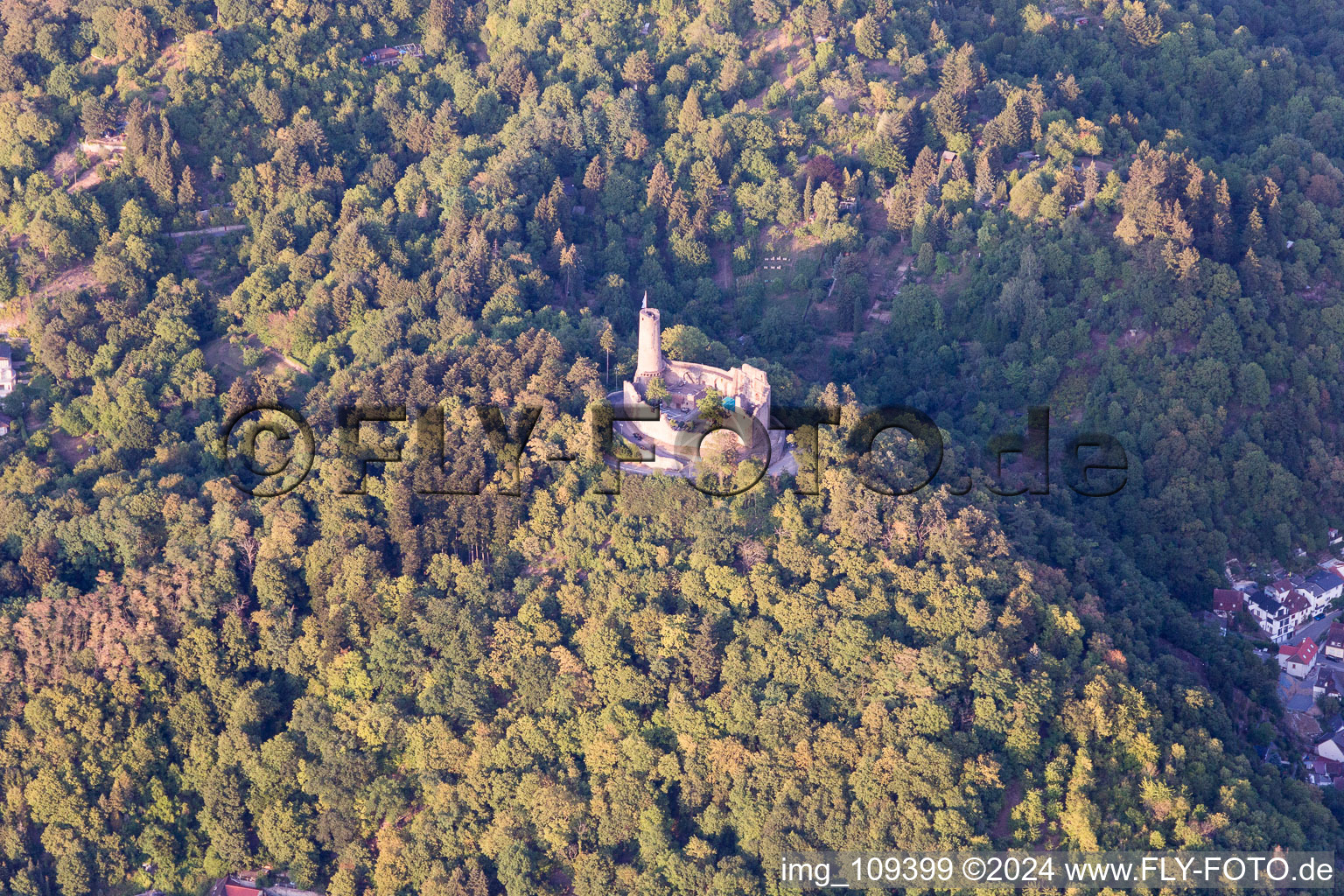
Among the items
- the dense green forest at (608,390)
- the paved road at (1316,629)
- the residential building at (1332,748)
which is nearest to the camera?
the dense green forest at (608,390)

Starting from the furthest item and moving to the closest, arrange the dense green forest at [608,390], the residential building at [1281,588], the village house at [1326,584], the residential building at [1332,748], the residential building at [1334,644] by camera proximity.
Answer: the village house at [1326,584], the residential building at [1281,588], the residential building at [1334,644], the residential building at [1332,748], the dense green forest at [608,390]

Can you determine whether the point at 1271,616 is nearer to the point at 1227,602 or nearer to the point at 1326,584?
the point at 1227,602

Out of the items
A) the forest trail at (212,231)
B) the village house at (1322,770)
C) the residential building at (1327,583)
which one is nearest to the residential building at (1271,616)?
the residential building at (1327,583)

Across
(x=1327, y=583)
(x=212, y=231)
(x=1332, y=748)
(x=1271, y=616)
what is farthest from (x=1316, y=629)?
(x=212, y=231)

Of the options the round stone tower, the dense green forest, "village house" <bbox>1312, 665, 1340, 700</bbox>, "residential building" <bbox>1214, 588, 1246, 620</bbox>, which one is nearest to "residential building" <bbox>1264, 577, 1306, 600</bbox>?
the dense green forest

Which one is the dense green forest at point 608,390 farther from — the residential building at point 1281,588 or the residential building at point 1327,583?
the residential building at point 1327,583

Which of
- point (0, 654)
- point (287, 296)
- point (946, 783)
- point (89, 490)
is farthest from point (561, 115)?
point (946, 783)

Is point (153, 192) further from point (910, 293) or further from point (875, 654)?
point (875, 654)

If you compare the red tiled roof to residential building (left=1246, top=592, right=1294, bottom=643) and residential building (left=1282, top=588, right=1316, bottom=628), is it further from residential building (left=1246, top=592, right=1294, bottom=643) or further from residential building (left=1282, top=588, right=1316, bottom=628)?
residential building (left=1282, top=588, right=1316, bottom=628)
